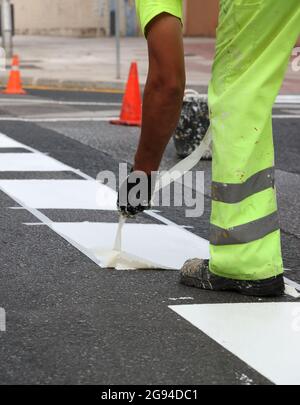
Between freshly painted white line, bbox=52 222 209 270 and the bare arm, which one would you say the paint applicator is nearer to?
freshly painted white line, bbox=52 222 209 270

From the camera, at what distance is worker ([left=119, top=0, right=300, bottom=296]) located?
12.7 ft

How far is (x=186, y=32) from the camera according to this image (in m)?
30.3

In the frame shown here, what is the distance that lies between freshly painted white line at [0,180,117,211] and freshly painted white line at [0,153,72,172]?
0.52 meters

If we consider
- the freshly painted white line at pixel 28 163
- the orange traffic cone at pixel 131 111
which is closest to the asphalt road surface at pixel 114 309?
the freshly painted white line at pixel 28 163

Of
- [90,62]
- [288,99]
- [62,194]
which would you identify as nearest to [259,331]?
[62,194]

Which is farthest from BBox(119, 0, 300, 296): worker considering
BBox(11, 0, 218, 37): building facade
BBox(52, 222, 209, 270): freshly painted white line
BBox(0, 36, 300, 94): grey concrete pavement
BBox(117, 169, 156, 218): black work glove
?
BBox(11, 0, 218, 37): building facade

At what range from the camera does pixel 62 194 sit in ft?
20.5

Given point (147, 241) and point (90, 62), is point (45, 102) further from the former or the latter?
point (147, 241)

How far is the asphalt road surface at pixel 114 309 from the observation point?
3156mm

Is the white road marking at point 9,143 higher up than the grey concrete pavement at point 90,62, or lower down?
higher up

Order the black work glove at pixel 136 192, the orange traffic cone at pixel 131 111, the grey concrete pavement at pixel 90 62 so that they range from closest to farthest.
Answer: the black work glove at pixel 136 192 < the orange traffic cone at pixel 131 111 < the grey concrete pavement at pixel 90 62

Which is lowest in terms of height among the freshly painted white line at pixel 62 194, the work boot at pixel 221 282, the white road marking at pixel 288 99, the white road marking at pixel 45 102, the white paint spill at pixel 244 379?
the white road marking at pixel 288 99

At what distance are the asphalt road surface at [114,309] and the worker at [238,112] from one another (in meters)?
0.16

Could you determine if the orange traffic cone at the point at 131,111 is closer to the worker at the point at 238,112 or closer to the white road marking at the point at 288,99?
the white road marking at the point at 288,99
